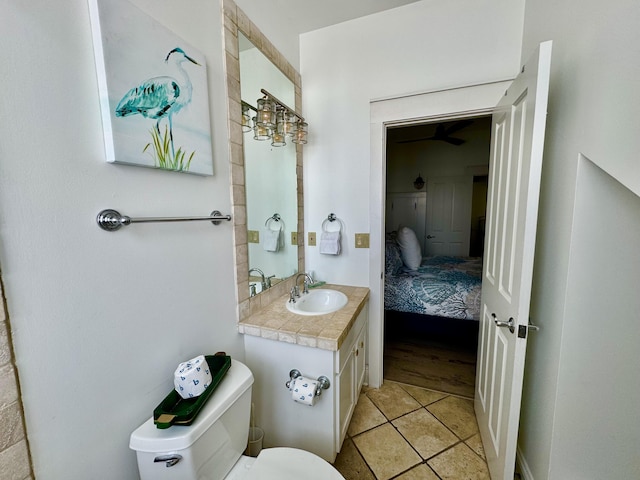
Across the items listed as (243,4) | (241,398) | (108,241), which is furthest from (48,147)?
(243,4)

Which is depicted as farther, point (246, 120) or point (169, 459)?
point (246, 120)

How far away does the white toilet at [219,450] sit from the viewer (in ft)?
2.68

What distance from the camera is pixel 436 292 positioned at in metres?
2.52

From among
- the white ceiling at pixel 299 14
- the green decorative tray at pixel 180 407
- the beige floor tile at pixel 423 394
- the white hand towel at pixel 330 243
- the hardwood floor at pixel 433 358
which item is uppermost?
the white ceiling at pixel 299 14

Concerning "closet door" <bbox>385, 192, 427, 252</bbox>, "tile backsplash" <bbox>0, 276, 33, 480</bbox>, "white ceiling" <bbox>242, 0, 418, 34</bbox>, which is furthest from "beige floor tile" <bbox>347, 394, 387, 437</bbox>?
"closet door" <bbox>385, 192, 427, 252</bbox>

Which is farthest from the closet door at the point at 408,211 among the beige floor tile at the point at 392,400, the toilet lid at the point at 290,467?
the toilet lid at the point at 290,467

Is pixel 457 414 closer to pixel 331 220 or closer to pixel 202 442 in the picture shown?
pixel 331 220

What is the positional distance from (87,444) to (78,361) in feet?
0.83

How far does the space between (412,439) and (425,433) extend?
105mm

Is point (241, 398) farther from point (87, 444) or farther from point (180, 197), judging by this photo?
point (180, 197)

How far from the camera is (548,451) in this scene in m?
1.14

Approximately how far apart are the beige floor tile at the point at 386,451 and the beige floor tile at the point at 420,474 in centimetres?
3

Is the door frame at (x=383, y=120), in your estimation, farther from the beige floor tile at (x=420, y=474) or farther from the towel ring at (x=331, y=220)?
the beige floor tile at (x=420, y=474)

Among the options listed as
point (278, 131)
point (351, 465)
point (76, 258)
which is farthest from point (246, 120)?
point (351, 465)
